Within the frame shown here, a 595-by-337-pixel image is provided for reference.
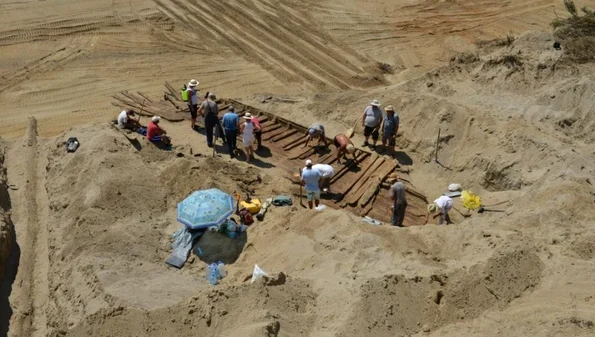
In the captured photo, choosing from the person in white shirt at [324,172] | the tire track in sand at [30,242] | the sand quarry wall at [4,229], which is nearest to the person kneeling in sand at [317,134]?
the person in white shirt at [324,172]

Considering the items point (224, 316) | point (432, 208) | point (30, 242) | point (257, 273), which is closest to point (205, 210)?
point (257, 273)

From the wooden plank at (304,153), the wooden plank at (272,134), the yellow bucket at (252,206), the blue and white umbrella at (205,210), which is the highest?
the blue and white umbrella at (205,210)

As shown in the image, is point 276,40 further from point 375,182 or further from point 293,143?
point 375,182

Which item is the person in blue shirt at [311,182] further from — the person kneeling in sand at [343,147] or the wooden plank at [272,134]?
the wooden plank at [272,134]

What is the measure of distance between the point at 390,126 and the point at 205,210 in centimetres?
566

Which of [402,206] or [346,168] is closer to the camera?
[402,206]

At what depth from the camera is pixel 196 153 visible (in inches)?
573

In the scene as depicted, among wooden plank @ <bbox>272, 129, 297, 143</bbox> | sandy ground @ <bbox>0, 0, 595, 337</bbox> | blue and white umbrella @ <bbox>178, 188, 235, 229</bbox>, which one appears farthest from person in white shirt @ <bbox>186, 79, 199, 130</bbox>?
blue and white umbrella @ <bbox>178, 188, 235, 229</bbox>

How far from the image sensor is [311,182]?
12.2m

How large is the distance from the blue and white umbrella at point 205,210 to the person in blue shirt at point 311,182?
179 centimetres

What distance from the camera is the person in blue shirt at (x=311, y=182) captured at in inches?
476

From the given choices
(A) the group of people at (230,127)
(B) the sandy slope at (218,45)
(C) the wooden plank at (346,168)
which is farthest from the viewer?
(B) the sandy slope at (218,45)

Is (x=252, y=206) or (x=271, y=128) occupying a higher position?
(x=252, y=206)

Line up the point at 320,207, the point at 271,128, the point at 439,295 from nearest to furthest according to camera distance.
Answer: the point at 439,295 < the point at 320,207 < the point at 271,128
